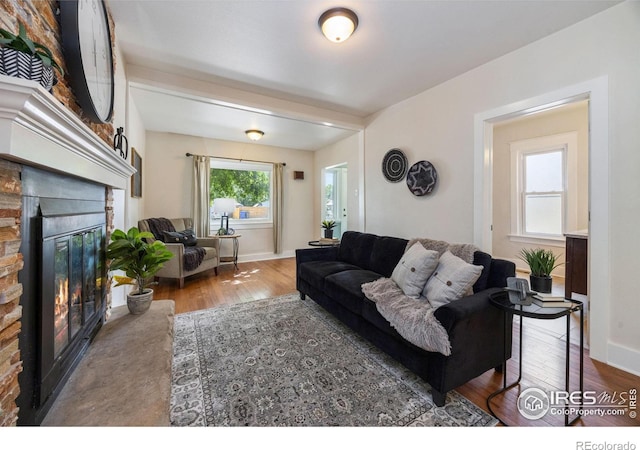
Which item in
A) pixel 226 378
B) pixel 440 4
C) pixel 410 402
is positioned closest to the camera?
pixel 410 402

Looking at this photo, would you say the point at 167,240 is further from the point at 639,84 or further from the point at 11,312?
the point at 639,84

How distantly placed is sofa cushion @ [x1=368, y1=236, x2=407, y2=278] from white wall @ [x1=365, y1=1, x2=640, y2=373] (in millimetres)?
737

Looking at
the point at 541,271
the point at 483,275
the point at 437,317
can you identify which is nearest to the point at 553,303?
the point at 541,271

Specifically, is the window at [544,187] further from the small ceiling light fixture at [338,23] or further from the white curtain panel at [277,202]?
the white curtain panel at [277,202]

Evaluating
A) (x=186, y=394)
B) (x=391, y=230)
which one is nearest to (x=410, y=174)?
(x=391, y=230)

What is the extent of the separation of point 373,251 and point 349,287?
2.53 feet

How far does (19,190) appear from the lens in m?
0.87

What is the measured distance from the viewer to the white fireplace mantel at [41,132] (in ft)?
2.16

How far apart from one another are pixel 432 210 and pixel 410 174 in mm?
569

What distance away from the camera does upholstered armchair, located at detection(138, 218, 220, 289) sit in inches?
139

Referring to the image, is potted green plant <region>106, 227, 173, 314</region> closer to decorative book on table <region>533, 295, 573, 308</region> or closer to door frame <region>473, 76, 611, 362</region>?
decorative book on table <region>533, 295, 573, 308</region>

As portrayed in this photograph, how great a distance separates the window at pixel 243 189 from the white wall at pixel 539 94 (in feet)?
9.75

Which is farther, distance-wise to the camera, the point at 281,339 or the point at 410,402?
the point at 281,339

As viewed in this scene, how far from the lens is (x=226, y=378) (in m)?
1.67
